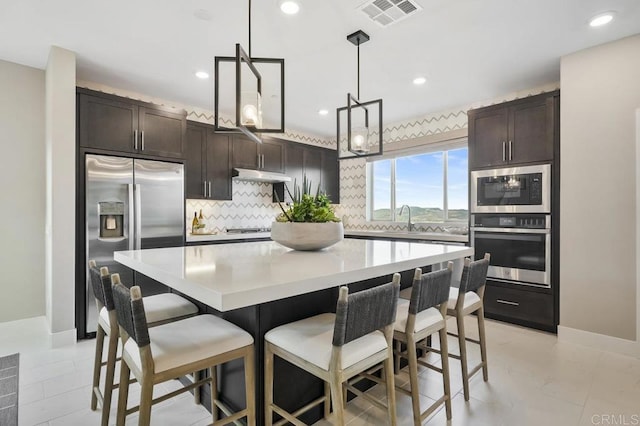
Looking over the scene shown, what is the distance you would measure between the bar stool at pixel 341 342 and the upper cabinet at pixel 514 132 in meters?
2.82

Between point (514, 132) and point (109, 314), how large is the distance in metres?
3.82

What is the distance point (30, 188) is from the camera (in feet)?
11.1

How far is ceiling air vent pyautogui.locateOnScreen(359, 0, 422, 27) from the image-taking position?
7.45 ft

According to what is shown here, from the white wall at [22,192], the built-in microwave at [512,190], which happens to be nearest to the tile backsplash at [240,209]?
the white wall at [22,192]

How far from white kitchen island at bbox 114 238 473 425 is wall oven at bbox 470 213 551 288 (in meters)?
1.79

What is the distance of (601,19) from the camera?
8.07ft

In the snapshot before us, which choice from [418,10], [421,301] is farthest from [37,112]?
[421,301]

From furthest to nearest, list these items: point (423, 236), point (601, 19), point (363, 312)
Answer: point (423, 236)
point (601, 19)
point (363, 312)

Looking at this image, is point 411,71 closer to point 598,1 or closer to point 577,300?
point 598,1

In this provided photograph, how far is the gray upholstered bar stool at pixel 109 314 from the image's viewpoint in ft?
5.09

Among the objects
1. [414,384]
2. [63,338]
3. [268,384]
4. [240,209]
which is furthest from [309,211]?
[240,209]

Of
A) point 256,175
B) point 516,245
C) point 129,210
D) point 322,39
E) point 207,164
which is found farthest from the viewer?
point 256,175

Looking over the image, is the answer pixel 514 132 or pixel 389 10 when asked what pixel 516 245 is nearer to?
pixel 514 132

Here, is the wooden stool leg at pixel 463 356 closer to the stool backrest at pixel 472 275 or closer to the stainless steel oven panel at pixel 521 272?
the stool backrest at pixel 472 275
